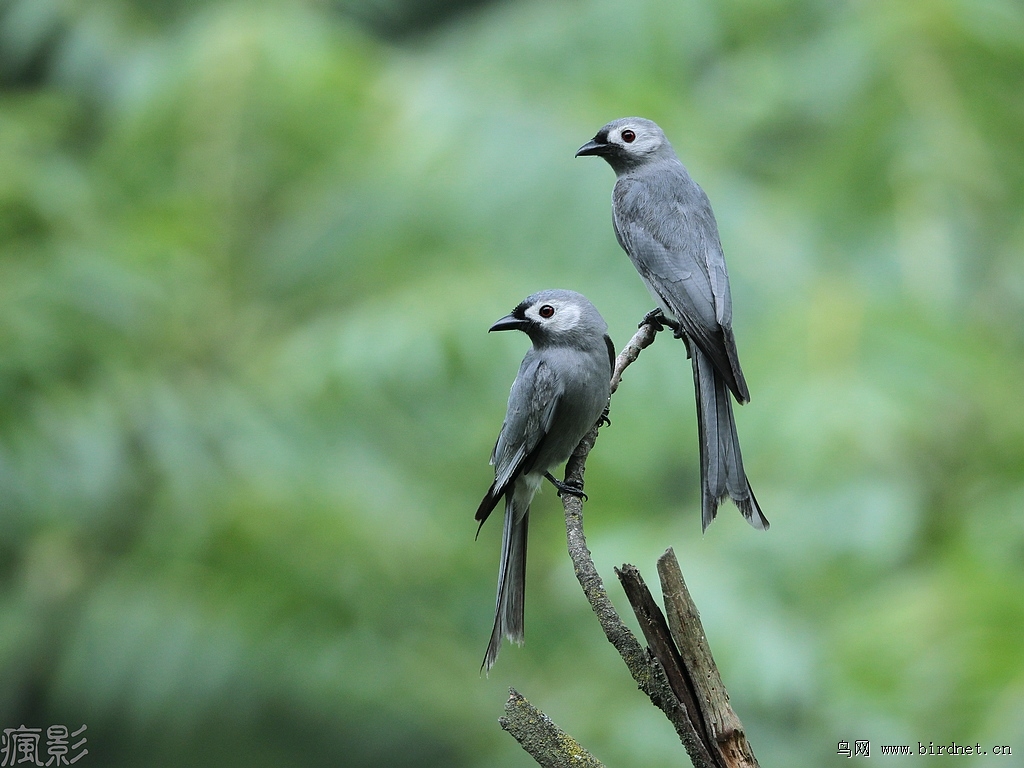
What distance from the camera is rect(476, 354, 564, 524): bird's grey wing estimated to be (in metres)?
2.50

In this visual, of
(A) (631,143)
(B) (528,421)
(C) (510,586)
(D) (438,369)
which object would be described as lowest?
(C) (510,586)

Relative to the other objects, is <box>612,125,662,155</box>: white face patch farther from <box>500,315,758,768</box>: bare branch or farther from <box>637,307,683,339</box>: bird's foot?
<box>500,315,758,768</box>: bare branch

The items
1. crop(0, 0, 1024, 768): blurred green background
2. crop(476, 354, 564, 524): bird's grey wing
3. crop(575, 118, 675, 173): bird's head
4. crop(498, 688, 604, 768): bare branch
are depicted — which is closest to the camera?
crop(498, 688, 604, 768): bare branch

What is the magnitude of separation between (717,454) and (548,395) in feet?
1.81

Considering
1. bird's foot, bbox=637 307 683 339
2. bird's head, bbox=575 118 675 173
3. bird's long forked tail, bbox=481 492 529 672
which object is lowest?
bird's long forked tail, bbox=481 492 529 672

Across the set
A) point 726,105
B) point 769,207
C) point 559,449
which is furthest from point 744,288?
point 559,449

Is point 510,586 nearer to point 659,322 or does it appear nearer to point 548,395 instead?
point 548,395

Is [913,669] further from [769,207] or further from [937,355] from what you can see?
[769,207]

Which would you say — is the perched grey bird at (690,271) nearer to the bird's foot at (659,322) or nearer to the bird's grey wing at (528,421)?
the bird's foot at (659,322)

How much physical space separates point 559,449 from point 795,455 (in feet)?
7.39

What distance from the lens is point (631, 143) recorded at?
305cm

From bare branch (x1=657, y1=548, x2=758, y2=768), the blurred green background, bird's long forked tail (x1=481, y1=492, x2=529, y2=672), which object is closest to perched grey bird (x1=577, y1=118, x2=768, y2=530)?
bare branch (x1=657, y1=548, x2=758, y2=768)

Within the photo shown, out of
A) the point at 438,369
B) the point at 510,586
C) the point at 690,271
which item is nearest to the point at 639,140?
the point at 690,271

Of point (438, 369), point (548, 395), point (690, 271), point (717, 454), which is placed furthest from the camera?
point (438, 369)
